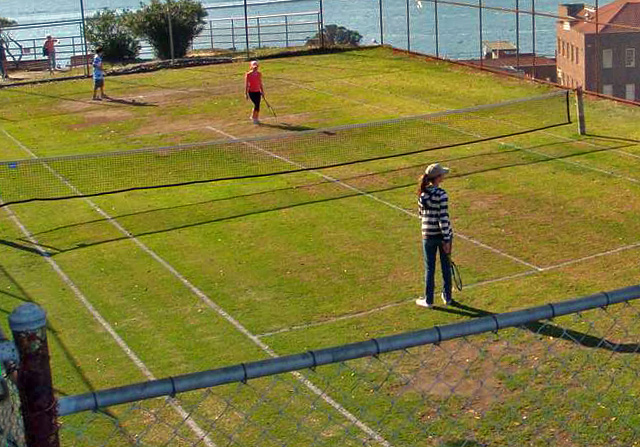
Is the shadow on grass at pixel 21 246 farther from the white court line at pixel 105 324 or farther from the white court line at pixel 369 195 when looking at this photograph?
the white court line at pixel 369 195

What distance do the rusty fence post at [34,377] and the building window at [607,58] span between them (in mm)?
30280

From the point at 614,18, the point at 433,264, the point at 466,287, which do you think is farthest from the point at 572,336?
the point at 614,18

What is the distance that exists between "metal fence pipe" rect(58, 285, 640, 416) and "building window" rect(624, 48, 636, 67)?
2828 centimetres

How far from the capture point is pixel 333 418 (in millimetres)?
11375

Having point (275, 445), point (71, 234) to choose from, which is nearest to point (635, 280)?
point (275, 445)

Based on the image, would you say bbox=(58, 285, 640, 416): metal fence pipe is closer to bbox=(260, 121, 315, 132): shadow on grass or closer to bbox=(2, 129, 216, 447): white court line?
bbox=(2, 129, 216, 447): white court line

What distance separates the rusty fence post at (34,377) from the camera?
375 cm

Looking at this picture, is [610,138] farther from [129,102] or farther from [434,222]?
[129,102]

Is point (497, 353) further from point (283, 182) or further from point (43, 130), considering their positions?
point (43, 130)

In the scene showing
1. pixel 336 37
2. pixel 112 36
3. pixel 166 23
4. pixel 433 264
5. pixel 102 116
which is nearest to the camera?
pixel 433 264

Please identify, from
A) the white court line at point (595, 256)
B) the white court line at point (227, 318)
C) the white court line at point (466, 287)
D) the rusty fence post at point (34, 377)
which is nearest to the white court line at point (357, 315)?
the white court line at point (466, 287)

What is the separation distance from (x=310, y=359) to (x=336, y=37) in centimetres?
4389

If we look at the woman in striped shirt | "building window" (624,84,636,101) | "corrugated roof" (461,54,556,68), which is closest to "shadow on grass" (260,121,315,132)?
"building window" (624,84,636,101)

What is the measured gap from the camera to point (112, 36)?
146ft
